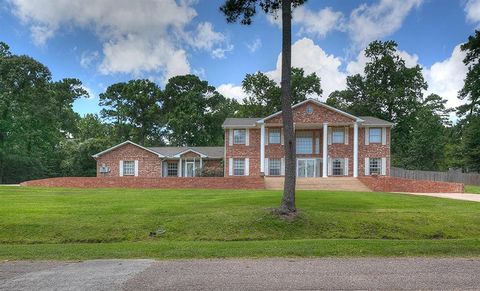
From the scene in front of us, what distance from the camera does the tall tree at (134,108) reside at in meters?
56.5

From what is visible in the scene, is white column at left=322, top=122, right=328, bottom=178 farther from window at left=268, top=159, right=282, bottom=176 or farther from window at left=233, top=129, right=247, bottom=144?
window at left=233, top=129, right=247, bottom=144

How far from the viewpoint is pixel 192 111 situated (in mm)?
53125

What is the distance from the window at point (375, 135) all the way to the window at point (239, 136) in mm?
11023

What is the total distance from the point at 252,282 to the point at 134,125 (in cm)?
5384

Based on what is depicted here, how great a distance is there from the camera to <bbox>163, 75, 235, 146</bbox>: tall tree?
2093 inches

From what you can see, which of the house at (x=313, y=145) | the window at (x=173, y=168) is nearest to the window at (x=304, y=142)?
the house at (x=313, y=145)

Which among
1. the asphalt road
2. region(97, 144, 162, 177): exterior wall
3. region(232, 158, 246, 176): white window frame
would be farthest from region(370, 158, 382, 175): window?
the asphalt road

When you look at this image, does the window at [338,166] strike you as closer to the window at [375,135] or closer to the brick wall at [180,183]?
the window at [375,135]

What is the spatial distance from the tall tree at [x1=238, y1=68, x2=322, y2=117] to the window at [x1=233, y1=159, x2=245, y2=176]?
16599 mm

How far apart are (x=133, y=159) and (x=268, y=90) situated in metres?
21.1

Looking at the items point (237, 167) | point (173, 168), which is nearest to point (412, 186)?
point (237, 167)

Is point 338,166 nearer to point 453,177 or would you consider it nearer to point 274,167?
point 274,167

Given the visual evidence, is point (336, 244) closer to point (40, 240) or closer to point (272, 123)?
point (40, 240)

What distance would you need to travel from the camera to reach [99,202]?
17.1 m
